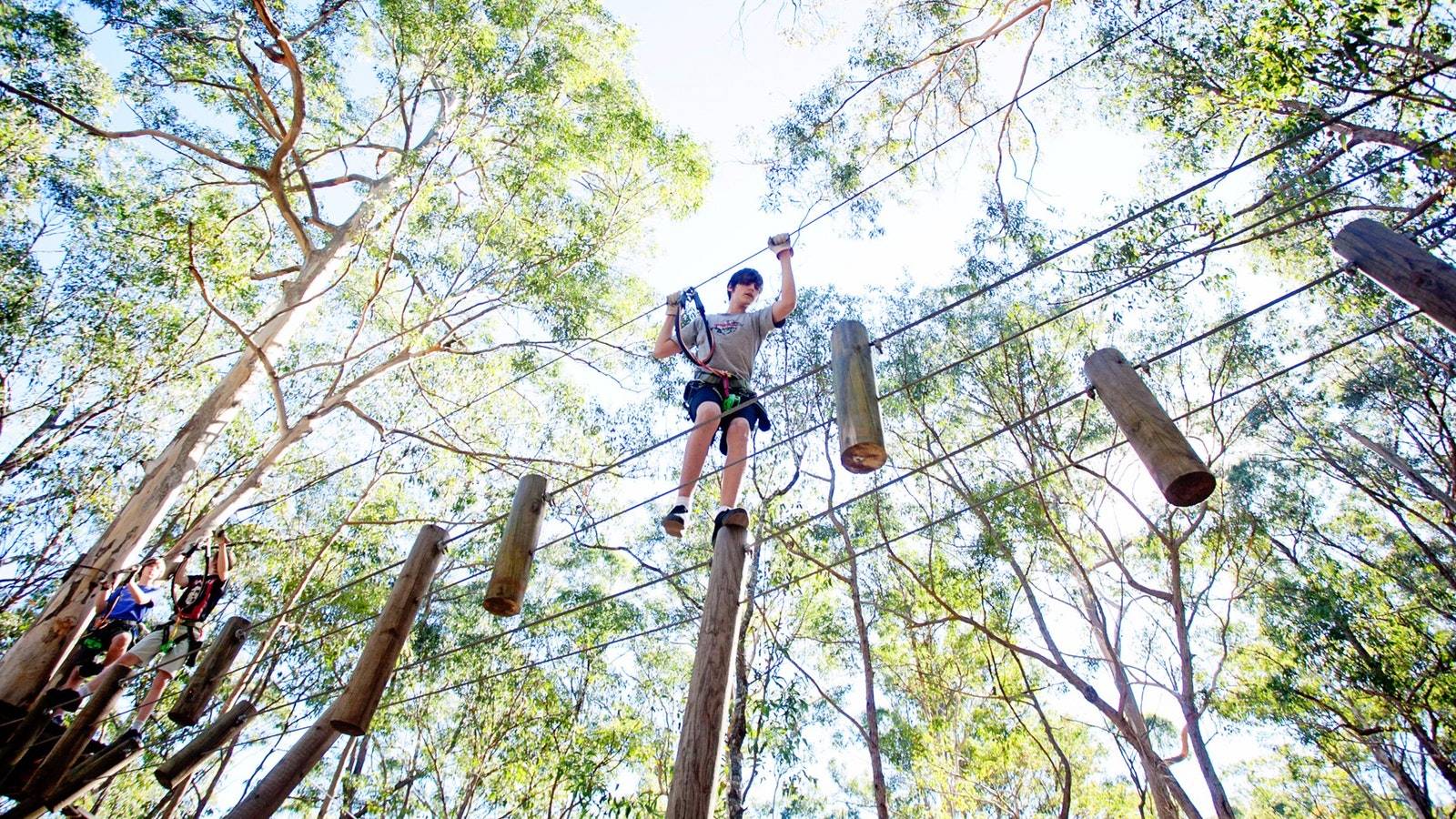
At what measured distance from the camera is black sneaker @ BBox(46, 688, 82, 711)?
4.57m

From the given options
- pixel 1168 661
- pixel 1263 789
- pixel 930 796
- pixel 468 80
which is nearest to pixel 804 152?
pixel 468 80

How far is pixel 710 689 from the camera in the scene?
7.52 feet

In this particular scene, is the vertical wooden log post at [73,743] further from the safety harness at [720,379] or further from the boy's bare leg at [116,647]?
the safety harness at [720,379]

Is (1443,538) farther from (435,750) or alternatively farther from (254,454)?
(254,454)

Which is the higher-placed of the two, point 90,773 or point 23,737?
point 23,737

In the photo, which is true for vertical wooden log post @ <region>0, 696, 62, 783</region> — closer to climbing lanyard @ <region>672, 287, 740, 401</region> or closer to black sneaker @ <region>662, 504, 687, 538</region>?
black sneaker @ <region>662, 504, 687, 538</region>

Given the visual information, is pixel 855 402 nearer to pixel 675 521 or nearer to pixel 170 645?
pixel 675 521

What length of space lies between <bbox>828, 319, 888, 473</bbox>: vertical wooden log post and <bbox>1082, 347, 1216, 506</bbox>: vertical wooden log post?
0.69 metres

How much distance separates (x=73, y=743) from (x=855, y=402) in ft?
15.4

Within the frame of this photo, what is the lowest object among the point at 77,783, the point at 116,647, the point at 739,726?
the point at 77,783

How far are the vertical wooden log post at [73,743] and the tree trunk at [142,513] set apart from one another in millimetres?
947

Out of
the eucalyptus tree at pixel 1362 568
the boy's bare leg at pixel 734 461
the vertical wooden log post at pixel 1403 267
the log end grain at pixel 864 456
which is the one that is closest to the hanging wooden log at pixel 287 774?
the boy's bare leg at pixel 734 461

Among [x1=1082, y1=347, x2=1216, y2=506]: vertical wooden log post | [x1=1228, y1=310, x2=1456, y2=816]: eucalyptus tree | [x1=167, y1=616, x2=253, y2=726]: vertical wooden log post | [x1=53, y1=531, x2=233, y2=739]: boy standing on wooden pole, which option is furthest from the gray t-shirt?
[x1=1228, y1=310, x2=1456, y2=816]: eucalyptus tree

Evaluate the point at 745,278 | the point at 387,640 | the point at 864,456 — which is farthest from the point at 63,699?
the point at 864,456
